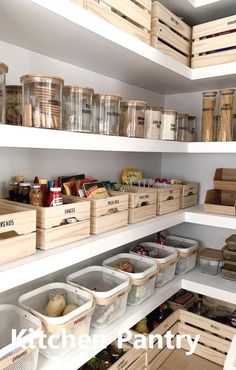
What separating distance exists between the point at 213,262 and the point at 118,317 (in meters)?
0.74

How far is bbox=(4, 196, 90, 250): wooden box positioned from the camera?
0.88 metres

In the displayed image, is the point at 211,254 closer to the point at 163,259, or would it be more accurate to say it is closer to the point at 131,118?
the point at 163,259

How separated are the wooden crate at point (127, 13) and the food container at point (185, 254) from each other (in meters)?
1.10

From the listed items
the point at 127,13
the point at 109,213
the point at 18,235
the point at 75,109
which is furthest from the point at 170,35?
the point at 18,235

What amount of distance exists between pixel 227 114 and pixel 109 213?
783 millimetres

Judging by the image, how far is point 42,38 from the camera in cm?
99

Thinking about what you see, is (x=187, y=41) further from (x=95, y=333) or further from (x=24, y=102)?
(x=95, y=333)

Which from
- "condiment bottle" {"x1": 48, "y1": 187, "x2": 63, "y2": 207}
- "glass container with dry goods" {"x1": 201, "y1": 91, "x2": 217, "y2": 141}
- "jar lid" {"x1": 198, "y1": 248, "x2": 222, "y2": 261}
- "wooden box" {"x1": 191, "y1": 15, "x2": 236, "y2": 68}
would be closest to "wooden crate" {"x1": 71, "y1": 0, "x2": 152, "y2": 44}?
"wooden box" {"x1": 191, "y1": 15, "x2": 236, "y2": 68}

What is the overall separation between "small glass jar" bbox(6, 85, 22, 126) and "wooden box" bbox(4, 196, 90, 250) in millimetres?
273

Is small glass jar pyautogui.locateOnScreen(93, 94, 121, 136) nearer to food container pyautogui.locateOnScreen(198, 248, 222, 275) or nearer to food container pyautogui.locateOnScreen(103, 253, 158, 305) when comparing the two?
food container pyautogui.locateOnScreen(103, 253, 158, 305)

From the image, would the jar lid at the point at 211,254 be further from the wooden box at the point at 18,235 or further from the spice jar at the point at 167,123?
the wooden box at the point at 18,235

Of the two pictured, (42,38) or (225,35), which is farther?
(225,35)

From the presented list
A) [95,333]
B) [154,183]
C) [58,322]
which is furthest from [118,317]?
[154,183]

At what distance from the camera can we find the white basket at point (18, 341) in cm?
79
